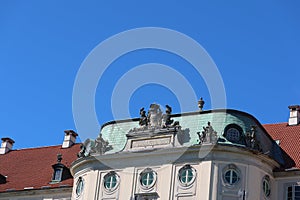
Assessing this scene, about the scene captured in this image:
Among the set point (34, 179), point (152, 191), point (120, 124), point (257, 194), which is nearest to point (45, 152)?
point (34, 179)

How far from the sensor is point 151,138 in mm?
45469

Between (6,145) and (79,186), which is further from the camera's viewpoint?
(6,145)

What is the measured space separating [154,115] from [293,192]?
31.3 feet

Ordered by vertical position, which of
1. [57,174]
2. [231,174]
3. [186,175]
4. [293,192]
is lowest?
[293,192]

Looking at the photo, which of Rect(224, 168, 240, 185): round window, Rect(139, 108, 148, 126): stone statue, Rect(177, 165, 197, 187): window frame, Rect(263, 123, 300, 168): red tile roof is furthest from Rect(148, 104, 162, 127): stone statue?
Rect(263, 123, 300, 168): red tile roof

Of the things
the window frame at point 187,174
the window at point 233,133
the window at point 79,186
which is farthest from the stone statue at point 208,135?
the window at point 79,186

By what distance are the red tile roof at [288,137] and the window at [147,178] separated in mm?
8289

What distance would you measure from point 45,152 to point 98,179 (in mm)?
12634

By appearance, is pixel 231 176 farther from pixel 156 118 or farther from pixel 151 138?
pixel 156 118

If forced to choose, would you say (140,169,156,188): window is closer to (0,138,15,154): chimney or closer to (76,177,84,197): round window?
(76,177,84,197): round window

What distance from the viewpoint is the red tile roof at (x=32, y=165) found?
5203 centimetres

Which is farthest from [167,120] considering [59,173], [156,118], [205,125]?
[59,173]

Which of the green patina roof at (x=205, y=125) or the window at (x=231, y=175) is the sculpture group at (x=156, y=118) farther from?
the window at (x=231, y=175)

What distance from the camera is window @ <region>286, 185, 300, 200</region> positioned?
43719mm
